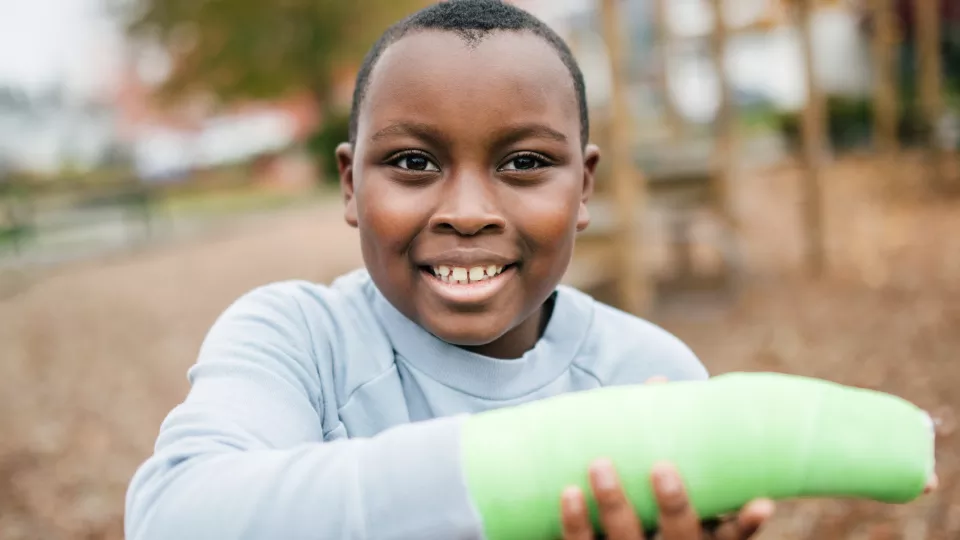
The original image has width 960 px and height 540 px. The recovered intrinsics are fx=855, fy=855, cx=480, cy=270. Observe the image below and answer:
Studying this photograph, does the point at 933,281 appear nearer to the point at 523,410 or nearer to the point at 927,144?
the point at 927,144

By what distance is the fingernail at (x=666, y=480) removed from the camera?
0.99 meters

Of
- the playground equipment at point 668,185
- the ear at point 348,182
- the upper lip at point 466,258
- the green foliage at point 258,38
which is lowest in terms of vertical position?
the playground equipment at point 668,185

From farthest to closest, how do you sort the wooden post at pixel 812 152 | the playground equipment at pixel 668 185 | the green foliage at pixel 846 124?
1. the green foliage at pixel 846 124
2. the wooden post at pixel 812 152
3. the playground equipment at pixel 668 185

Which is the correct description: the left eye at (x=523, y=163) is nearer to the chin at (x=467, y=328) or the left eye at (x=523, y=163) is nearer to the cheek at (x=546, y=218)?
the cheek at (x=546, y=218)

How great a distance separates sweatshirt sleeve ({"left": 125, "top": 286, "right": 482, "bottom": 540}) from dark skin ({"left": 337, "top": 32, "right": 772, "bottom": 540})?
387 mm

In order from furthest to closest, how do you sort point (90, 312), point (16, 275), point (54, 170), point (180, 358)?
point (54, 170), point (16, 275), point (90, 312), point (180, 358)

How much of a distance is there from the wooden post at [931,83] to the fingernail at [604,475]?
41.5 ft

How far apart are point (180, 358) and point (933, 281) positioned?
6.25m

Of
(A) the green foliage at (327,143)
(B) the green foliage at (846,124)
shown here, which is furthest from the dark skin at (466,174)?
(A) the green foliage at (327,143)

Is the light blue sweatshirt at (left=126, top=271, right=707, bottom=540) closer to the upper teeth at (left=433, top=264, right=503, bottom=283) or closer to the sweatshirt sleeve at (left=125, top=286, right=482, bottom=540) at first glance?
the sweatshirt sleeve at (left=125, top=286, right=482, bottom=540)

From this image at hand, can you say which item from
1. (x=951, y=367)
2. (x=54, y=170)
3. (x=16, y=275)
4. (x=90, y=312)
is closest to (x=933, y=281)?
(x=951, y=367)

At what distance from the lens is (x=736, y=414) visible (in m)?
1.02

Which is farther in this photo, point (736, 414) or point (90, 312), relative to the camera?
point (90, 312)

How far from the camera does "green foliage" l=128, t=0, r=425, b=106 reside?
24.1 metres
